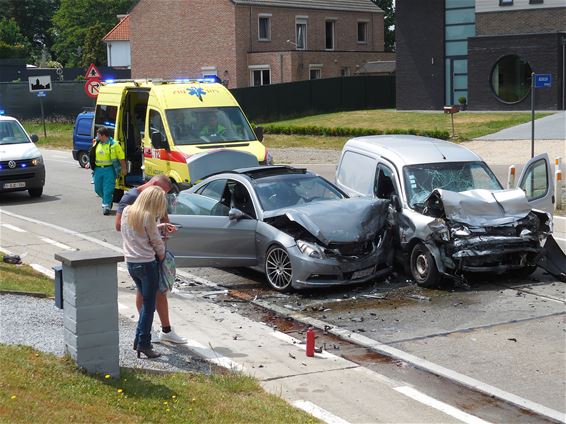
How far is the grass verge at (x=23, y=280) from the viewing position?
11.1m

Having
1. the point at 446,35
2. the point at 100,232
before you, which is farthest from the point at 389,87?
the point at 100,232

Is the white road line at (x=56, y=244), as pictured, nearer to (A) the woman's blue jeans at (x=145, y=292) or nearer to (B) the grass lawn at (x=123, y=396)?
(A) the woman's blue jeans at (x=145, y=292)

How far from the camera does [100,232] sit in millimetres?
16891

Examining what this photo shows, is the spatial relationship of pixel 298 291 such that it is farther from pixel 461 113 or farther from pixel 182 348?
pixel 461 113

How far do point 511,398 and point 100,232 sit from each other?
10.6 m

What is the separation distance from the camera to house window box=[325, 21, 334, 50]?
58.5 meters

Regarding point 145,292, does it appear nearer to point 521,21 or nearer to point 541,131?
point 541,131

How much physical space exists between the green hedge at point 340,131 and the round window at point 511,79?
21.5 ft

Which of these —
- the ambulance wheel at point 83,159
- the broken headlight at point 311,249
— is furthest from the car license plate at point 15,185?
the broken headlight at point 311,249

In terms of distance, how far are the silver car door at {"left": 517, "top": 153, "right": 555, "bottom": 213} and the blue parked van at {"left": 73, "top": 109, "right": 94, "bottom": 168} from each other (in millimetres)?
18273

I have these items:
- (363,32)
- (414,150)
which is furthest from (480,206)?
(363,32)

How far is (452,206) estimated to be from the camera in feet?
38.2

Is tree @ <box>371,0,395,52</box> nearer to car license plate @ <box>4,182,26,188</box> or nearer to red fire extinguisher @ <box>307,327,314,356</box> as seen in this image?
car license plate @ <box>4,182,26,188</box>

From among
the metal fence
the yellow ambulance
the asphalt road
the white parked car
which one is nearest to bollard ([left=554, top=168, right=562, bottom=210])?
the yellow ambulance
